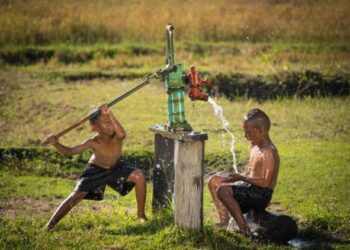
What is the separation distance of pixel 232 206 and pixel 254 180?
31cm

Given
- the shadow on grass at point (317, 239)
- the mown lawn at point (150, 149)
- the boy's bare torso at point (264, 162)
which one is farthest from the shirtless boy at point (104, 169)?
the shadow on grass at point (317, 239)

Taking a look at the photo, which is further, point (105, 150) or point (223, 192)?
point (105, 150)

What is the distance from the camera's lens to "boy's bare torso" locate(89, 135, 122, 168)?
6902mm

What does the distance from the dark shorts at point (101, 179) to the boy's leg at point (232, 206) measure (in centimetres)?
96

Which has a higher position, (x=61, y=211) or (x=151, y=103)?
(x=151, y=103)

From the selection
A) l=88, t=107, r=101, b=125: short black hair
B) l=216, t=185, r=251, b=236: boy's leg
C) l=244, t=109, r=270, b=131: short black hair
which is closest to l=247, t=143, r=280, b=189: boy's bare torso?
l=244, t=109, r=270, b=131: short black hair

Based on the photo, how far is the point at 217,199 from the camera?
6.86 metres

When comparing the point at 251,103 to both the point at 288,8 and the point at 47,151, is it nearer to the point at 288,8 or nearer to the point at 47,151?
the point at 47,151

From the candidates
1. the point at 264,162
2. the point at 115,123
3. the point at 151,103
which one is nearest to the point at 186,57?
the point at 151,103

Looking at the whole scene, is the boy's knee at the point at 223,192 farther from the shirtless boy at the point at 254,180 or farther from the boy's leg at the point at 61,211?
the boy's leg at the point at 61,211

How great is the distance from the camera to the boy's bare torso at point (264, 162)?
21.2 ft

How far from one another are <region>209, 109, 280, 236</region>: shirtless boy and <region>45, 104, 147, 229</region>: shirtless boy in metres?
0.84

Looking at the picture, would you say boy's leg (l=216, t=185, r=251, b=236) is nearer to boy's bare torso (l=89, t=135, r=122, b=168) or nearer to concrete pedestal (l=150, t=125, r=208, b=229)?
concrete pedestal (l=150, t=125, r=208, b=229)

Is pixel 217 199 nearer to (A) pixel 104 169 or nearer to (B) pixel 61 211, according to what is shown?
(A) pixel 104 169
